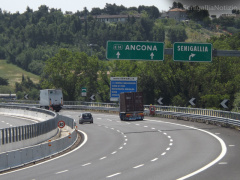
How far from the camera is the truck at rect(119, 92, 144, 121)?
178 feet

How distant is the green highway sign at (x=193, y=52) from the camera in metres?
38.8

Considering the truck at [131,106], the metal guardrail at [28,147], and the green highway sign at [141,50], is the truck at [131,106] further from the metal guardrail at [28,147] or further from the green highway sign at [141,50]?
the green highway sign at [141,50]

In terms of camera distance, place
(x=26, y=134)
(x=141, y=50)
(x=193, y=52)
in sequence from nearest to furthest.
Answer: (x=26, y=134) → (x=193, y=52) → (x=141, y=50)

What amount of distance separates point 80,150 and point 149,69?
69.5 meters

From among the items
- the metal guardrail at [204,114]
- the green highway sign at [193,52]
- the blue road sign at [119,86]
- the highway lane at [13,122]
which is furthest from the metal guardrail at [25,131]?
the blue road sign at [119,86]

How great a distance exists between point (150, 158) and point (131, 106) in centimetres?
2854

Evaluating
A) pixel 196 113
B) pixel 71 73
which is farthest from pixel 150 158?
pixel 71 73

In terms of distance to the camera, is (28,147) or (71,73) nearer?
(28,147)

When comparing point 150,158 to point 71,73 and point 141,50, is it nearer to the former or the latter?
point 141,50

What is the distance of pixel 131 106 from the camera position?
54.4 m

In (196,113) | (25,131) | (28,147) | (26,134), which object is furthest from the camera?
(196,113)

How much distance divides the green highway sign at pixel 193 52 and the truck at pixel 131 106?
1602cm

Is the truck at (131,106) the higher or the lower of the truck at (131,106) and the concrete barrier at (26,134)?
the higher

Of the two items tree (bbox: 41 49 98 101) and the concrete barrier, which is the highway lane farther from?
tree (bbox: 41 49 98 101)
